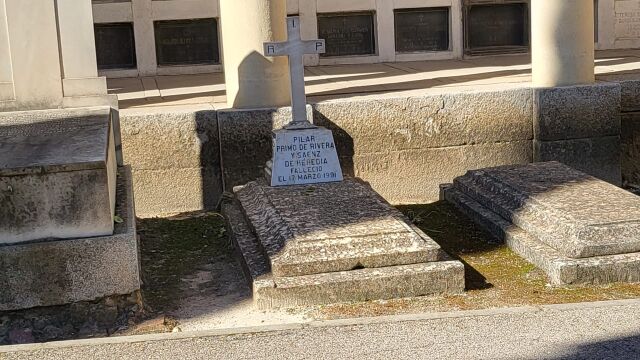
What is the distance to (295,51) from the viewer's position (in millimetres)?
7164

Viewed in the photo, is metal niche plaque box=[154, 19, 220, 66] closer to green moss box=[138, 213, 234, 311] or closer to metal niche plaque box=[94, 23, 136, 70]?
metal niche plaque box=[94, 23, 136, 70]

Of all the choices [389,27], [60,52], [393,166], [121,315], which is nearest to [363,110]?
[393,166]

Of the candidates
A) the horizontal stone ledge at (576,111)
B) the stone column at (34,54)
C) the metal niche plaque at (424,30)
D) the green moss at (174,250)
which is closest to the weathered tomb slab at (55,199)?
the green moss at (174,250)

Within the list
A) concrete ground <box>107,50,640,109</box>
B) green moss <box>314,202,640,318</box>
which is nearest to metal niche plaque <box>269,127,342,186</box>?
green moss <box>314,202,640,318</box>

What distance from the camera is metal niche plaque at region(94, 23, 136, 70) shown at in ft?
38.4

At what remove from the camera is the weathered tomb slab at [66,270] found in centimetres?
514

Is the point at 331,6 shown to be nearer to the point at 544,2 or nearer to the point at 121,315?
the point at 544,2

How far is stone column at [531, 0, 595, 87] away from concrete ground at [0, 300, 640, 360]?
3461mm

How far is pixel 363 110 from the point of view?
789cm

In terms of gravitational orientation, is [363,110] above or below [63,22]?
below

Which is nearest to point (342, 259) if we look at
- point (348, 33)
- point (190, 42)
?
point (190, 42)

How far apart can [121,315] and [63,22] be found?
293cm

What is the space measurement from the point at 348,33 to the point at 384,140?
436 cm

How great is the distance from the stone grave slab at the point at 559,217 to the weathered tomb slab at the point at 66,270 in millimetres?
2334
